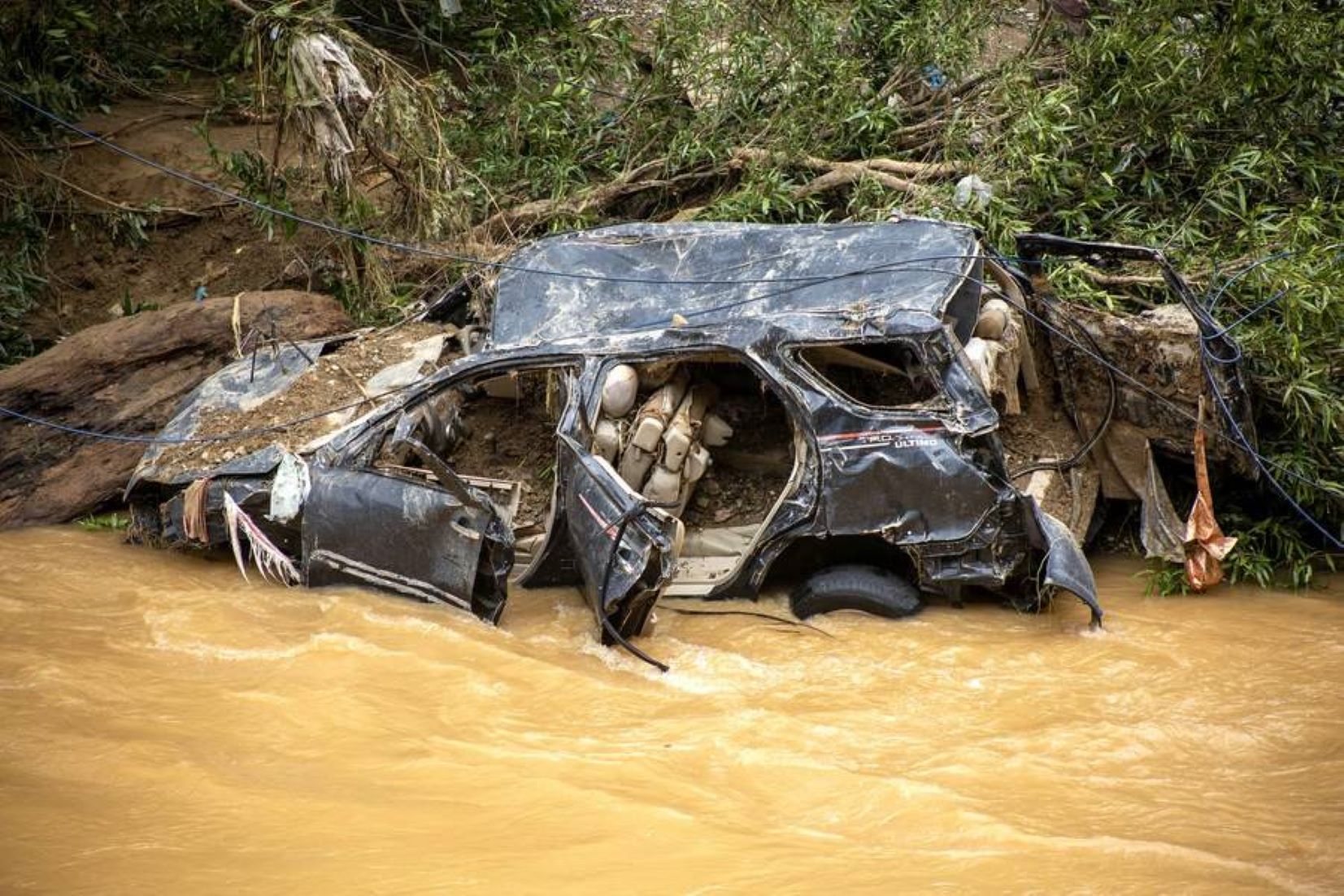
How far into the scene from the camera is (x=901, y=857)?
4.28 m

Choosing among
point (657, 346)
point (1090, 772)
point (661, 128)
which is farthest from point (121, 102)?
point (1090, 772)

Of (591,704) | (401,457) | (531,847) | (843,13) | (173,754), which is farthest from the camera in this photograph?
(843,13)

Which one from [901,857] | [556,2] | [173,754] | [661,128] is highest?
[556,2]

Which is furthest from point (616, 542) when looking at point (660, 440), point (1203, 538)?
point (1203, 538)

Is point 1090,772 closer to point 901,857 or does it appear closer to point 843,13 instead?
point 901,857

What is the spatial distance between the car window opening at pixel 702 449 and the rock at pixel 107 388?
9.89ft

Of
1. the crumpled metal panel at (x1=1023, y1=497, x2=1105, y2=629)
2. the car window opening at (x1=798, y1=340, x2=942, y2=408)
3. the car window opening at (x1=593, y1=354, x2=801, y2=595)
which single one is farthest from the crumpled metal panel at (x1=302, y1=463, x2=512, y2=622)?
the crumpled metal panel at (x1=1023, y1=497, x2=1105, y2=629)

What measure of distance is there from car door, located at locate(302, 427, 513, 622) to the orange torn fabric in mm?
3528

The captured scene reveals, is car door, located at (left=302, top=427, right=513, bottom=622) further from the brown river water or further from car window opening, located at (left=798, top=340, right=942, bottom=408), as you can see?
car window opening, located at (left=798, top=340, right=942, bottom=408)

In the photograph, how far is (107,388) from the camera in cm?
893

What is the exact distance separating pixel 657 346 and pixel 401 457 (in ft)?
4.91

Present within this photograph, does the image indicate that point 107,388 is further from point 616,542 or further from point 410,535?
point 616,542

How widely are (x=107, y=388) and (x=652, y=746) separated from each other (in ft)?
18.0

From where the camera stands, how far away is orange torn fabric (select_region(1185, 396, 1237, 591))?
22.0 ft
